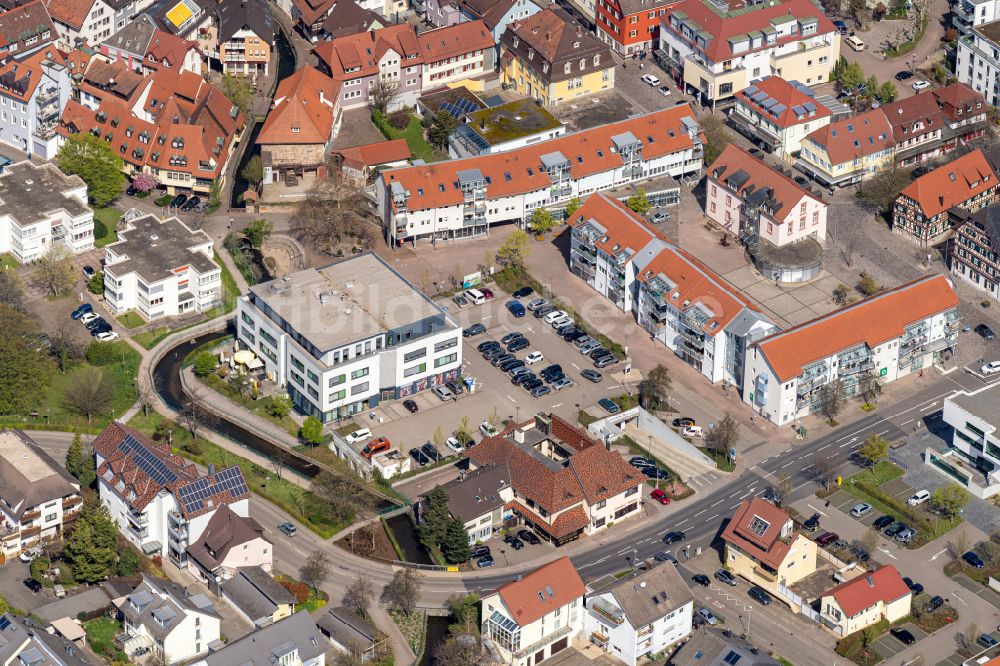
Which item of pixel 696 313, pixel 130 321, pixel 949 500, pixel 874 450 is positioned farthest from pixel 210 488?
pixel 949 500

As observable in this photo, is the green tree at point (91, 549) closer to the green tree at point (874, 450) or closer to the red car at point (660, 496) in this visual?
the red car at point (660, 496)

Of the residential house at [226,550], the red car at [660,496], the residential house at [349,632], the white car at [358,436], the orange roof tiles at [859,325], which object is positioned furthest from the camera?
the orange roof tiles at [859,325]

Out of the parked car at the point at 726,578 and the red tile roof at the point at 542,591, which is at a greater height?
the red tile roof at the point at 542,591

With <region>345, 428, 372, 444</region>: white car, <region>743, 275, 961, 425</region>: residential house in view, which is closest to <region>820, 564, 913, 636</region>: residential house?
<region>743, 275, 961, 425</region>: residential house

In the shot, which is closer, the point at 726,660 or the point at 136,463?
the point at 726,660

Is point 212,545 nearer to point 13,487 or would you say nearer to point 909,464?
point 13,487

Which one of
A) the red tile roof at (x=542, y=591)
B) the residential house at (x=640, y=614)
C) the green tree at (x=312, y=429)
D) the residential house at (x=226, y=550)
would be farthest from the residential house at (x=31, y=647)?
the residential house at (x=640, y=614)

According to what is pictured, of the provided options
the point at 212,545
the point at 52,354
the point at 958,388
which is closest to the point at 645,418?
the point at 958,388

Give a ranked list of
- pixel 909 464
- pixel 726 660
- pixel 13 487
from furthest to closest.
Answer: pixel 909 464 → pixel 13 487 → pixel 726 660
